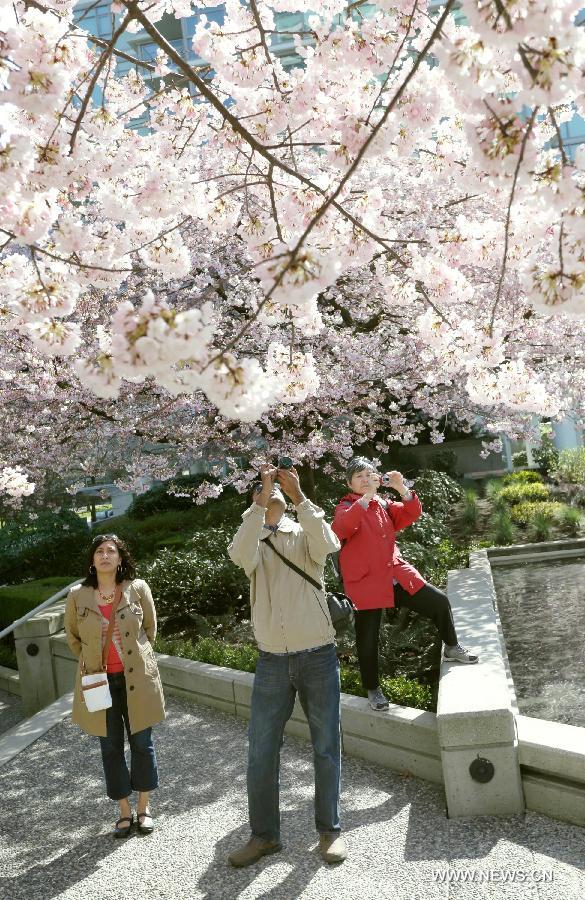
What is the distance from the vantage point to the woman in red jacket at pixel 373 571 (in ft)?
15.8

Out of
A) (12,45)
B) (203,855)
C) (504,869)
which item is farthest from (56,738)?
(12,45)

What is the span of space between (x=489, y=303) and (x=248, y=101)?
225 inches

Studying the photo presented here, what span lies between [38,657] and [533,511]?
6950 mm

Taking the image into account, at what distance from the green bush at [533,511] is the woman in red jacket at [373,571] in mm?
6258

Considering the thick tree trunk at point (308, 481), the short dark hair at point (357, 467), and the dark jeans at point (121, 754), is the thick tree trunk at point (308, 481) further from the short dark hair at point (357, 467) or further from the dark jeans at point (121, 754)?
the dark jeans at point (121, 754)

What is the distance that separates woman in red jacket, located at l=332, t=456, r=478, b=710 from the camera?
4.82 metres

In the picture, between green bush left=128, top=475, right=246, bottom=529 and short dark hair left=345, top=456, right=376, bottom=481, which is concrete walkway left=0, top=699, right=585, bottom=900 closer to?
short dark hair left=345, top=456, right=376, bottom=481

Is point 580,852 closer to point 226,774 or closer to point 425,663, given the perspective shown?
point 226,774

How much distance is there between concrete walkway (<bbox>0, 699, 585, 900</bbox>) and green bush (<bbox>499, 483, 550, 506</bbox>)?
8606 millimetres

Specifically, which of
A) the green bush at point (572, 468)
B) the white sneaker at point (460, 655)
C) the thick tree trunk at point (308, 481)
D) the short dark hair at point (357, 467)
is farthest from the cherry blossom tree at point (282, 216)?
the green bush at point (572, 468)

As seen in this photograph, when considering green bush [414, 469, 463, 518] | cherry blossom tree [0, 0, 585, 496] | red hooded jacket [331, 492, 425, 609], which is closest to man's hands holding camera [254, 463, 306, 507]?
cherry blossom tree [0, 0, 585, 496]

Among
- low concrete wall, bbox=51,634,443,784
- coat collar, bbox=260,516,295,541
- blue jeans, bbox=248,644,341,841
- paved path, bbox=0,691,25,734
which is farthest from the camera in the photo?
paved path, bbox=0,691,25,734

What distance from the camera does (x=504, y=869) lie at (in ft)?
11.5

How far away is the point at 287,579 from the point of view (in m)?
3.89
